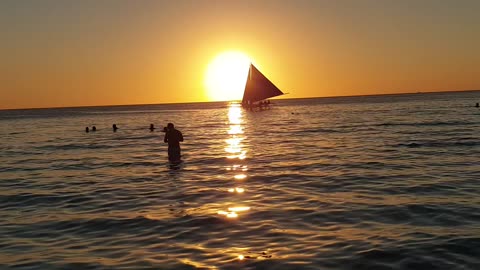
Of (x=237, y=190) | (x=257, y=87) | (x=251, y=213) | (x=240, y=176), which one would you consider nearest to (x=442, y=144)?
(x=240, y=176)

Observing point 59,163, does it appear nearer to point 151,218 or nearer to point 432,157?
point 151,218

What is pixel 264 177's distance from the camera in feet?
65.3

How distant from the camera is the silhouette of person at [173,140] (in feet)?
82.0

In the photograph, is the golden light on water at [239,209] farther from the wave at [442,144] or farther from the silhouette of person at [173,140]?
the wave at [442,144]

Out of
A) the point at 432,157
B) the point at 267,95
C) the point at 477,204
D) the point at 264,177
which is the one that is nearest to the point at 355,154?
the point at 432,157

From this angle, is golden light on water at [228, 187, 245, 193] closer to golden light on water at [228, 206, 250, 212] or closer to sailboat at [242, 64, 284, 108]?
golden light on water at [228, 206, 250, 212]

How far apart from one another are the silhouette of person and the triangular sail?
86.0 m

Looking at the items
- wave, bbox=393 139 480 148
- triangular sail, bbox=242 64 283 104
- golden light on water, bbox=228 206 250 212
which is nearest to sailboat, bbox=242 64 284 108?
triangular sail, bbox=242 64 283 104

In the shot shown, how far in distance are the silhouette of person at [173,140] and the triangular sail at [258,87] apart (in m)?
86.0

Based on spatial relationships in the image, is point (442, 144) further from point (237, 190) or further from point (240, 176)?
point (237, 190)

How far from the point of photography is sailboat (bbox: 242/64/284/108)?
368 feet

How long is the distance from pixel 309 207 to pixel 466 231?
4390 millimetres

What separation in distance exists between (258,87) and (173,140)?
299 ft

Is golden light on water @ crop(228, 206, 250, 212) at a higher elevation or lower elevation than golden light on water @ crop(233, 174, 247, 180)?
higher
